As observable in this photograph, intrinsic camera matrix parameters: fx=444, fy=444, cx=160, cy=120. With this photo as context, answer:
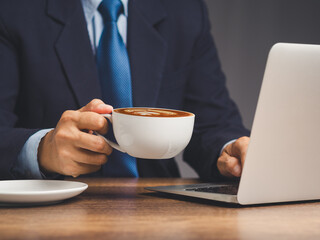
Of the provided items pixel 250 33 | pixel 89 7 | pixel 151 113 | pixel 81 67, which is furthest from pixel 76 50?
pixel 250 33

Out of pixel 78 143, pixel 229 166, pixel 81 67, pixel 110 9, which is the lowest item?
pixel 229 166

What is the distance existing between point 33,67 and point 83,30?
20cm

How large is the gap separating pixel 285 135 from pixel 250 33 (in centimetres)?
261

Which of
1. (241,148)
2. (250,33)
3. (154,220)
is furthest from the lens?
(250,33)

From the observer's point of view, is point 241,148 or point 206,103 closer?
point 241,148

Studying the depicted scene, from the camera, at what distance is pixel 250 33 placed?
3252mm

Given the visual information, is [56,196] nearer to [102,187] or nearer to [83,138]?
[83,138]

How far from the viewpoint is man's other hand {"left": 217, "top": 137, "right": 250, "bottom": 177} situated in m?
1.10

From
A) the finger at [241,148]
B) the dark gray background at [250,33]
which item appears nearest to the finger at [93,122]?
the finger at [241,148]

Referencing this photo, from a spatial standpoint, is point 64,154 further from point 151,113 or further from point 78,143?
point 151,113

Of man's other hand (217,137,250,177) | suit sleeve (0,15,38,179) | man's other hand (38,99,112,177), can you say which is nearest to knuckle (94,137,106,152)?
man's other hand (38,99,112,177)

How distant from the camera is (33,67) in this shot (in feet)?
4.53

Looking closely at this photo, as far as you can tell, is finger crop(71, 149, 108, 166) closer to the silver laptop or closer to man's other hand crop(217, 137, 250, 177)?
the silver laptop

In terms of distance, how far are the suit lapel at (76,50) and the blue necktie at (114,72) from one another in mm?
42
